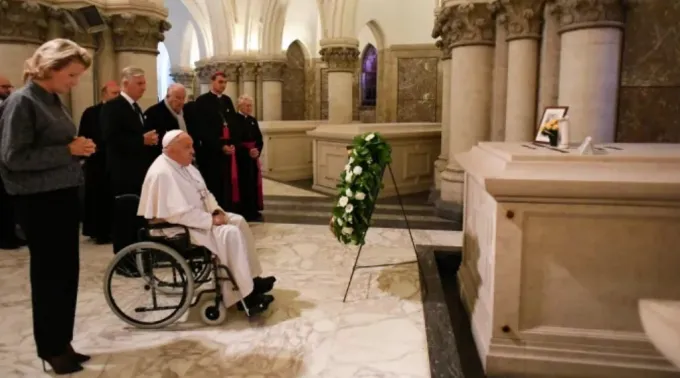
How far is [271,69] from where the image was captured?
13898mm

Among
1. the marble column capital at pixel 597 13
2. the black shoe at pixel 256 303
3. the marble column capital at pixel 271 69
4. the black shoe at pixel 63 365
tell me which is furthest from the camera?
the marble column capital at pixel 271 69

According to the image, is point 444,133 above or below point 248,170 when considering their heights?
above

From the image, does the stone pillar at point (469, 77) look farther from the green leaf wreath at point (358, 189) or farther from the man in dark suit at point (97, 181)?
the man in dark suit at point (97, 181)

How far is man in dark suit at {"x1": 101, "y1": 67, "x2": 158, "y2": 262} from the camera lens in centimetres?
436

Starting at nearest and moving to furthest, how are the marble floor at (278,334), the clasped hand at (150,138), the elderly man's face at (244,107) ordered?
the marble floor at (278,334), the clasped hand at (150,138), the elderly man's face at (244,107)

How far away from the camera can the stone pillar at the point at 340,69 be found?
12070 mm

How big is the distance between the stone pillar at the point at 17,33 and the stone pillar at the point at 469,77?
455cm

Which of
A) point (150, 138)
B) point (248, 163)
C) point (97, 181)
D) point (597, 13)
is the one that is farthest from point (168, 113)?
point (597, 13)

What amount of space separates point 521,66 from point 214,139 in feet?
10.7

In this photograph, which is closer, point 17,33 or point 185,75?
point 17,33

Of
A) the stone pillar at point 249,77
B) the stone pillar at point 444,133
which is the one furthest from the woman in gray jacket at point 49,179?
the stone pillar at point 249,77

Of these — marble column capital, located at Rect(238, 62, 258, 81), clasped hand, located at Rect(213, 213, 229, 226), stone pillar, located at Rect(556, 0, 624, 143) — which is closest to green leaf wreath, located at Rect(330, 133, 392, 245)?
clasped hand, located at Rect(213, 213, 229, 226)

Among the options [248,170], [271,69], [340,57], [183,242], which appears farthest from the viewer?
[271,69]

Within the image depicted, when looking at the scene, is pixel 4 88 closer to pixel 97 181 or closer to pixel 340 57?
pixel 97 181
